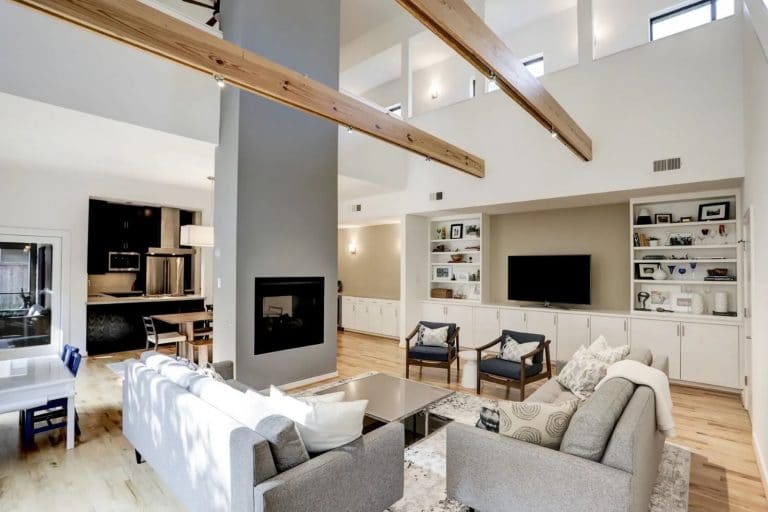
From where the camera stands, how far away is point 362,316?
8750mm

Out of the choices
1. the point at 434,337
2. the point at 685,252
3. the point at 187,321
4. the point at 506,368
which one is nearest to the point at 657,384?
the point at 506,368

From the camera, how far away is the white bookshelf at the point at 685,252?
188 inches

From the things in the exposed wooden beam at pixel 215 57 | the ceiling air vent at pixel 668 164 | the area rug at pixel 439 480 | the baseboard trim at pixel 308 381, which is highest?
the exposed wooden beam at pixel 215 57

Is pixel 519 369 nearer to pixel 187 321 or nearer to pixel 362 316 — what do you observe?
pixel 187 321

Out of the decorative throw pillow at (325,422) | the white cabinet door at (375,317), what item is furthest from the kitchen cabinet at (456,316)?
the decorative throw pillow at (325,422)

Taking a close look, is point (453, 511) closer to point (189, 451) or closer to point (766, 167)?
point (189, 451)

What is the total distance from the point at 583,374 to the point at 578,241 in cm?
339

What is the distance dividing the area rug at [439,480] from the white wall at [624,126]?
3.18m

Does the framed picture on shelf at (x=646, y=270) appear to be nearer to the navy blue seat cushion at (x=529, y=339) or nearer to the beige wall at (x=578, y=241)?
the beige wall at (x=578, y=241)

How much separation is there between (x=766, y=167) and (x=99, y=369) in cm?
765

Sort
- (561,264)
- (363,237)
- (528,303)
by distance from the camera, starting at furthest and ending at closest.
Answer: (363,237) < (528,303) < (561,264)

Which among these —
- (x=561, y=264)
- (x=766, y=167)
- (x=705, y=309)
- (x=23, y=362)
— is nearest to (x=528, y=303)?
(x=561, y=264)

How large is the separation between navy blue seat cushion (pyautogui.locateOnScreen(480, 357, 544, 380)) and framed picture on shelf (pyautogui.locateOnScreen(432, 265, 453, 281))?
10.3 feet

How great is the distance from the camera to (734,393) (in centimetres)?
461
